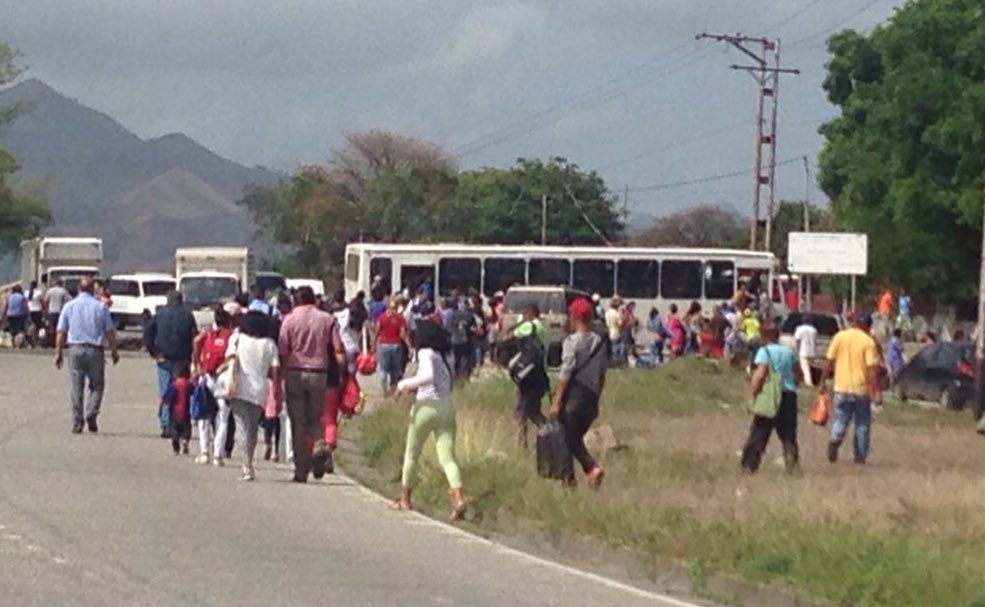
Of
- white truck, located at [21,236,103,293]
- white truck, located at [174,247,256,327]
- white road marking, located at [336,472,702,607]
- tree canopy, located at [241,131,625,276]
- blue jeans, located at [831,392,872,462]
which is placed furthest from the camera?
tree canopy, located at [241,131,625,276]

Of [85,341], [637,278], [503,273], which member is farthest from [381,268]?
[85,341]

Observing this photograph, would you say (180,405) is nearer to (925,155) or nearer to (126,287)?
(126,287)

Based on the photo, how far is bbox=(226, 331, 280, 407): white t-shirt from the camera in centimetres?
2120

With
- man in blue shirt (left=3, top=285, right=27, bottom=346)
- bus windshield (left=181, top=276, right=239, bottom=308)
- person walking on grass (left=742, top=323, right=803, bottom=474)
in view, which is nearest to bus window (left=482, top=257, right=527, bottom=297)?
bus windshield (left=181, top=276, right=239, bottom=308)

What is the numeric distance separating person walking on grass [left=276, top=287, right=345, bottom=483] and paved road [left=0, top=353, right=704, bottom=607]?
0.45 metres

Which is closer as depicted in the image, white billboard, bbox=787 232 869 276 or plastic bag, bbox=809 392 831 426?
plastic bag, bbox=809 392 831 426

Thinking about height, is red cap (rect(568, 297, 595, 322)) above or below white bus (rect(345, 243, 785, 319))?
below

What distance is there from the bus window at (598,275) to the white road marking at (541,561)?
133ft

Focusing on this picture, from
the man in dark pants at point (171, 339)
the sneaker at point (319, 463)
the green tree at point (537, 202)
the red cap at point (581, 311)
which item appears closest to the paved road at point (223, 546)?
the sneaker at point (319, 463)

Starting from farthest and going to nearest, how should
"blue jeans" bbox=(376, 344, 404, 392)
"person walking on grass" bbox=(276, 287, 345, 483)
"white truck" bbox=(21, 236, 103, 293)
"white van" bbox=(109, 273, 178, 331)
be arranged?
"white truck" bbox=(21, 236, 103, 293) < "white van" bbox=(109, 273, 178, 331) < "blue jeans" bbox=(376, 344, 404, 392) < "person walking on grass" bbox=(276, 287, 345, 483)

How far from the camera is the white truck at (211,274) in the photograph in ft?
167

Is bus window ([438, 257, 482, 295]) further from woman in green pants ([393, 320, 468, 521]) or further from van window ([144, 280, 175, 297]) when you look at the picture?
woman in green pants ([393, 320, 468, 521])

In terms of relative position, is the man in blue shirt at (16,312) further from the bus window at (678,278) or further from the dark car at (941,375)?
the dark car at (941,375)

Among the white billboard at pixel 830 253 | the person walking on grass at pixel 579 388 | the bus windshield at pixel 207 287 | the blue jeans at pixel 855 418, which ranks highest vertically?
the white billboard at pixel 830 253
